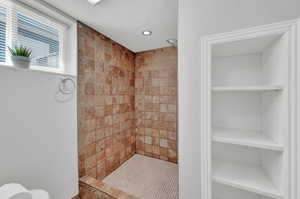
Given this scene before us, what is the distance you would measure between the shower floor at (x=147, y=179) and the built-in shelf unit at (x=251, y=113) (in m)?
A: 0.95

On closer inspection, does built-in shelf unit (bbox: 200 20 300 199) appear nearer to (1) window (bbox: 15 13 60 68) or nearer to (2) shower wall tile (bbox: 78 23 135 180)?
(2) shower wall tile (bbox: 78 23 135 180)

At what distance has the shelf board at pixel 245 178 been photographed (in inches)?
29.2

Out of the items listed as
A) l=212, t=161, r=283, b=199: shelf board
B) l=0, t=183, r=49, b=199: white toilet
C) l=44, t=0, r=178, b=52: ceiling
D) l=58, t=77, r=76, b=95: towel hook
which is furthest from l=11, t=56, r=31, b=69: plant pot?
l=212, t=161, r=283, b=199: shelf board

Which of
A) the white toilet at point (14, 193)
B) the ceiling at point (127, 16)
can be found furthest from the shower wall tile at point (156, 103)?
the white toilet at point (14, 193)

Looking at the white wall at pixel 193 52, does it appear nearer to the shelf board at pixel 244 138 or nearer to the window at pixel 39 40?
the shelf board at pixel 244 138

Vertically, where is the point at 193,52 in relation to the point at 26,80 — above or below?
above

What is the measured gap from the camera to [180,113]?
0.99m

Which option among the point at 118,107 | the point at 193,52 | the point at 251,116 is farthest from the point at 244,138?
the point at 118,107

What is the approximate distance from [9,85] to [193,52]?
1.48 meters

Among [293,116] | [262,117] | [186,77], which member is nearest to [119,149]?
[186,77]

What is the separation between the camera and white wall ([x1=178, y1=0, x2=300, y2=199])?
0.82m

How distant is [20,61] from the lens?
1092 mm

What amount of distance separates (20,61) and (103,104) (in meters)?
1.07

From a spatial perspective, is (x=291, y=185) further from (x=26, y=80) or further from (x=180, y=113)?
(x=26, y=80)
